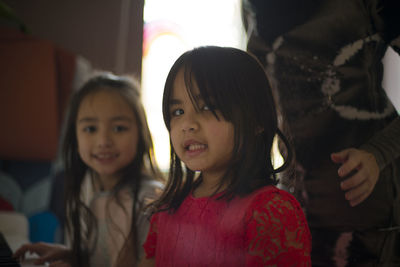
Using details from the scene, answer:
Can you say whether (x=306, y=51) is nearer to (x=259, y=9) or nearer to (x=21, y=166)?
(x=259, y=9)

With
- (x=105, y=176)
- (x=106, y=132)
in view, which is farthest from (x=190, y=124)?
(x=105, y=176)

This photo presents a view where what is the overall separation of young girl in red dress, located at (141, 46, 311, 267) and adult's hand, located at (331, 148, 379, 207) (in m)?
0.07

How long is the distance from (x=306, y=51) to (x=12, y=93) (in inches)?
49.1

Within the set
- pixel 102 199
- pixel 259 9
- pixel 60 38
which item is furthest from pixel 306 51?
pixel 60 38

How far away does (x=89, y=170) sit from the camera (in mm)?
972

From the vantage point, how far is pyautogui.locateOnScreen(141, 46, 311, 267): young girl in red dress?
0.39 m

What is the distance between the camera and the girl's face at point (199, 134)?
1.40 ft

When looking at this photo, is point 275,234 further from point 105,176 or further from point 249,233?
point 105,176

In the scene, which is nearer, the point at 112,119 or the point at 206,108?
the point at 206,108

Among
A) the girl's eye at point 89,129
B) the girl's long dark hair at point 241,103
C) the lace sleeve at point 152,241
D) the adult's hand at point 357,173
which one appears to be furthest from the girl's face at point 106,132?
the adult's hand at point 357,173

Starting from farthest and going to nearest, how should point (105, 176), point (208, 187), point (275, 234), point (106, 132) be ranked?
point (105, 176), point (106, 132), point (208, 187), point (275, 234)

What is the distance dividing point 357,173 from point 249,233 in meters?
0.14

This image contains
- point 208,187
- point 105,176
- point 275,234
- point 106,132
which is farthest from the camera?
point 105,176

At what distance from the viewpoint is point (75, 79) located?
1.55 meters
